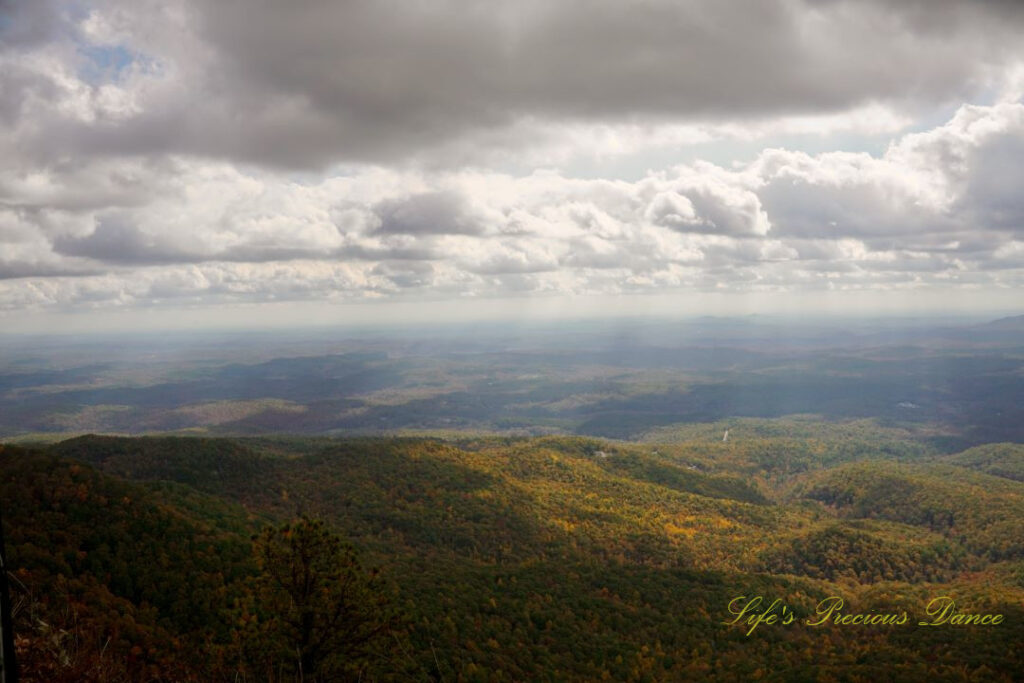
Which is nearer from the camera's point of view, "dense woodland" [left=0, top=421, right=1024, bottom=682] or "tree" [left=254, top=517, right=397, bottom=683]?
"tree" [left=254, top=517, right=397, bottom=683]

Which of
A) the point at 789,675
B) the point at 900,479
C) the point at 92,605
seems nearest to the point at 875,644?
the point at 789,675

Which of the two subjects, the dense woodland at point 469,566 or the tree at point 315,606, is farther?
the dense woodland at point 469,566

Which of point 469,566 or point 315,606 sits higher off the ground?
point 315,606

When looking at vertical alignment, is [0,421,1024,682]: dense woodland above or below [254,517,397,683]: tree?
below

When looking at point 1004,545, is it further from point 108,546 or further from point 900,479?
point 108,546

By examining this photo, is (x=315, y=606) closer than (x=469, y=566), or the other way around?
(x=315, y=606)
